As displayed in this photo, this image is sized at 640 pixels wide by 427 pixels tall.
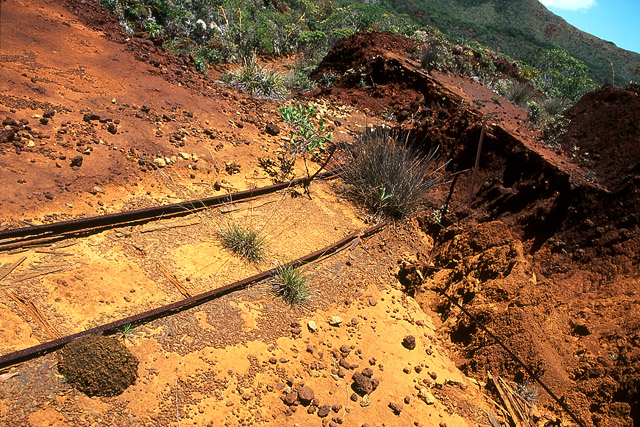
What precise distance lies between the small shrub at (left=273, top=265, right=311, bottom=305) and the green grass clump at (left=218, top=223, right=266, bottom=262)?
40cm

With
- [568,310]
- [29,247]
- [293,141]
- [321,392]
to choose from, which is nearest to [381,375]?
[321,392]

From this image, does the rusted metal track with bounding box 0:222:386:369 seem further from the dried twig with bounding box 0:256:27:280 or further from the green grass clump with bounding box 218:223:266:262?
the dried twig with bounding box 0:256:27:280

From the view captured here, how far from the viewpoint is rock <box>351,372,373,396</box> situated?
3.60 meters

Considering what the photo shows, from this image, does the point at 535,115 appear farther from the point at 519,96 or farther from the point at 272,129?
the point at 272,129

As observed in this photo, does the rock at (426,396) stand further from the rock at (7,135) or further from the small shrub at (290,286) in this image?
the rock at (7,135)

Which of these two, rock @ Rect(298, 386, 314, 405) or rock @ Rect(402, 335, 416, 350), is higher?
rock @ Rect(402, 335, 416, 350)

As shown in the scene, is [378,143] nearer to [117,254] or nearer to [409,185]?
[409,185]

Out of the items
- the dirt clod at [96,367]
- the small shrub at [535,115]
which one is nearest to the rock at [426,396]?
the dirt clod at [96,367]

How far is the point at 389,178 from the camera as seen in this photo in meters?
5.95

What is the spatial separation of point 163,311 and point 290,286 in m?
1.15

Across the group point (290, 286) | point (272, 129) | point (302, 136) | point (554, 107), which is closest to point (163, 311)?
point (290, 286)

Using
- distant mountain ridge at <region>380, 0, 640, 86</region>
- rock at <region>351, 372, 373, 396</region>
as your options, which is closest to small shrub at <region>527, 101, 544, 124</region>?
rock at <region>351, 372, 373, 396</region>

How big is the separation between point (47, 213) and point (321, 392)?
118 inches

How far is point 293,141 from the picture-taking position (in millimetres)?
6367
